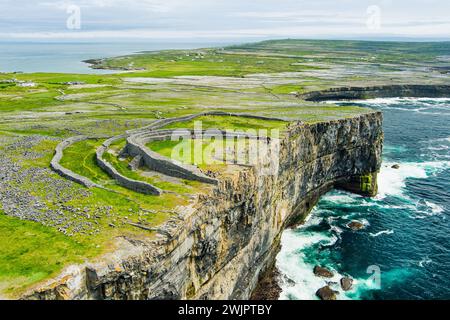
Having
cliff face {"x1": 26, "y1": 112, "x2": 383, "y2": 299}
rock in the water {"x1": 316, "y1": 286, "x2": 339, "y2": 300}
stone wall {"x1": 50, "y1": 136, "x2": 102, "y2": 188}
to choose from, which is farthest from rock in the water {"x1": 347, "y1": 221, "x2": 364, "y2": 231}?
stone wall {"x1": 50, "y1": 136, "x2": 102, "y2": 188}

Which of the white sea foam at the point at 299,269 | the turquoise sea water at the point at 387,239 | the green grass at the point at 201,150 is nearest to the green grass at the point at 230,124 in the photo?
the green grass at the point at 201,150

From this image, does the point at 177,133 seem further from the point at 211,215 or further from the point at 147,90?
the point at 147,90

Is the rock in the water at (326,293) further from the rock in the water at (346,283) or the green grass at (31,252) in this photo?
the green grass at (31,252)

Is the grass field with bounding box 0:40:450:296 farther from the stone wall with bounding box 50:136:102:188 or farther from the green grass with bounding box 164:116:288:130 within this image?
the stone wall with bounding box 50:136:102:188

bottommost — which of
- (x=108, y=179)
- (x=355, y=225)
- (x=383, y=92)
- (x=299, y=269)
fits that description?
(x=299, y=269)

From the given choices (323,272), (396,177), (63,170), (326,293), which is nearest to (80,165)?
(63,170)

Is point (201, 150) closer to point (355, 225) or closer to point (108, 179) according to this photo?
point (108, 179)
